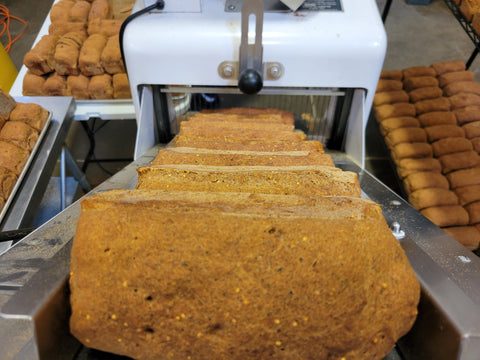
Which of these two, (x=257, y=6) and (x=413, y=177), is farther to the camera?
(x=413, y=177)

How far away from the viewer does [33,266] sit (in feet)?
2.99

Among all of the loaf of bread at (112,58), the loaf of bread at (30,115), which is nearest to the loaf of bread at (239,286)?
the loaf of bread at (30,115)

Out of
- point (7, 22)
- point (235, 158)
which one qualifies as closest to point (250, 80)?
point (235, 158)

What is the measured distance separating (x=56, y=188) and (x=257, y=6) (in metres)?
2.00

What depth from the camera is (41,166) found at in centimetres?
167

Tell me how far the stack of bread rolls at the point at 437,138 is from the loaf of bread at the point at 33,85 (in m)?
2.31

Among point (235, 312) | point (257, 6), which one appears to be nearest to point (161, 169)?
point (235, 312)

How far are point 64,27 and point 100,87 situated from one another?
2.02ft

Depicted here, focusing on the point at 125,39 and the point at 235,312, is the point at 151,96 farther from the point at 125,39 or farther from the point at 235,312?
the point at 235,312

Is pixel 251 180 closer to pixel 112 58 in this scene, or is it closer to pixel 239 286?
pixel 239 286

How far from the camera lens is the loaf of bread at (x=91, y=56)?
2078mm

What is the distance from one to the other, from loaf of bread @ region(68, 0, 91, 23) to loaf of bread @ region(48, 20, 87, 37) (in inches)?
3.6

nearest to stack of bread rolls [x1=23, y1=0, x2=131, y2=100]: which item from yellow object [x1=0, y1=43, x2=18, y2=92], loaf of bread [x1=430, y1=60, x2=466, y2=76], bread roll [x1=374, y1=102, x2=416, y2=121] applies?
Result: yellow object [x1=0, y1=43, x2=18, y2=92]

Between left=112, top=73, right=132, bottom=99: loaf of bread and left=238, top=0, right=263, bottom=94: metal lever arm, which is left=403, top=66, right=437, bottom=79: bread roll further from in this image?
left=112, top=73, right=132, bottom=99: loaf of bread
